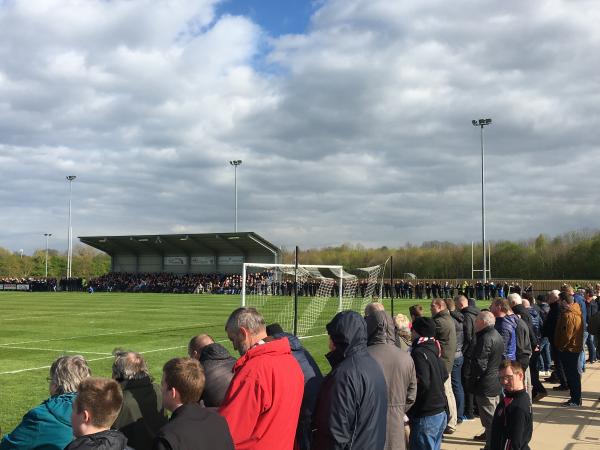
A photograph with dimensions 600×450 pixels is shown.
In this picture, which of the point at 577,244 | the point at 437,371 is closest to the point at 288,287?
the point at 437,371

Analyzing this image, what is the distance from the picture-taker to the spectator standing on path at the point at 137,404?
Answer: 3.96m

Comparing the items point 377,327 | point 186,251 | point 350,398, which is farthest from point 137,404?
point 186,251

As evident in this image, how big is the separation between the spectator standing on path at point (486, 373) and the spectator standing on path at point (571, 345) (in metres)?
3.10

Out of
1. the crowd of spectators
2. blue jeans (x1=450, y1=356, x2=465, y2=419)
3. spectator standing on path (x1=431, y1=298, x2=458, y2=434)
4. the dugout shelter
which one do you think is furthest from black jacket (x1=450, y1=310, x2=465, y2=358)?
the dugout shelter

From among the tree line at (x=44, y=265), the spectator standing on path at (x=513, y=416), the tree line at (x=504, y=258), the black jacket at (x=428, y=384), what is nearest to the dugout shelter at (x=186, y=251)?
the tree line at (x=504, y=258)

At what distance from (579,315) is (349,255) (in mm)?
95545

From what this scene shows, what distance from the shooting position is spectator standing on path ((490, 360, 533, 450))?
4.87m

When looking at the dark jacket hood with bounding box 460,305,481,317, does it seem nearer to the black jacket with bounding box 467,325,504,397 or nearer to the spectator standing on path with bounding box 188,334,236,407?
the black jacket with bounding box 467,325,504,397

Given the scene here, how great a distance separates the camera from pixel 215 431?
314cm

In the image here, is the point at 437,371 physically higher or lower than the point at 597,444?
higher

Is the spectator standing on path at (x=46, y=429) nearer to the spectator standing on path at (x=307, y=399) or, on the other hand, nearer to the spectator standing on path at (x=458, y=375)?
the spectator standing on path at (x=307, y=399)

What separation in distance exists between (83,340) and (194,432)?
16.7m

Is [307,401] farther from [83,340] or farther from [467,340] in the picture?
[83,340]

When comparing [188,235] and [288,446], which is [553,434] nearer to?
[288,446]
